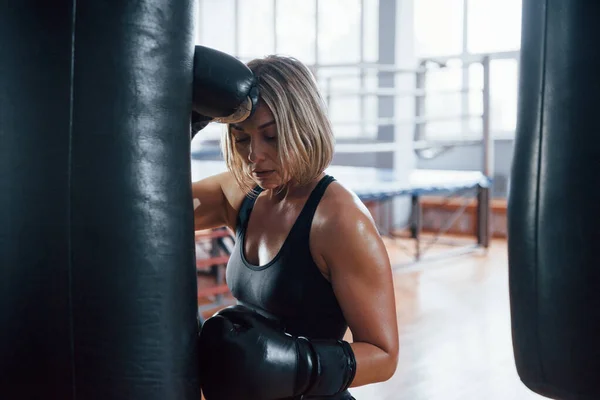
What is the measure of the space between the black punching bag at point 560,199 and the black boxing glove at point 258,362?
277 millimetres

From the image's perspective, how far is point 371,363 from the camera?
3.46ft

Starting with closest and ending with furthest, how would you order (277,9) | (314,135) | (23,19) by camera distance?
(23,19), (314,135), (277,9)

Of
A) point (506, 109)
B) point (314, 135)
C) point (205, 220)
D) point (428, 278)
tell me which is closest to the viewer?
point (314, 135)

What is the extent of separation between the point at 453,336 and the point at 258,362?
8.30ft

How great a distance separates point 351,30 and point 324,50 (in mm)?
391

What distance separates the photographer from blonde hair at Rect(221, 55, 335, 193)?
1.09 m

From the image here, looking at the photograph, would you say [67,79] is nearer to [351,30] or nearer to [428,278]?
[428,278]

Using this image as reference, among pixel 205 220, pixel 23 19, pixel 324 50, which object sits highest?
pixel 324 50

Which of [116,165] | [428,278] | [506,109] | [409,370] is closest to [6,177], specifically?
[116,165]

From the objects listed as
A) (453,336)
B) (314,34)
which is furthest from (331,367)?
(314,34)

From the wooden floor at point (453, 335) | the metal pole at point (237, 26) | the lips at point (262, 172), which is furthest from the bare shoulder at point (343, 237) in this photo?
the metal pole at point (237, 26)

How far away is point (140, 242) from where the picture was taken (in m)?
0.74

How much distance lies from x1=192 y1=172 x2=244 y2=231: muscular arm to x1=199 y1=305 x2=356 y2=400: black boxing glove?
48 cm

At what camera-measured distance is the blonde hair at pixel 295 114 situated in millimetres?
1093
